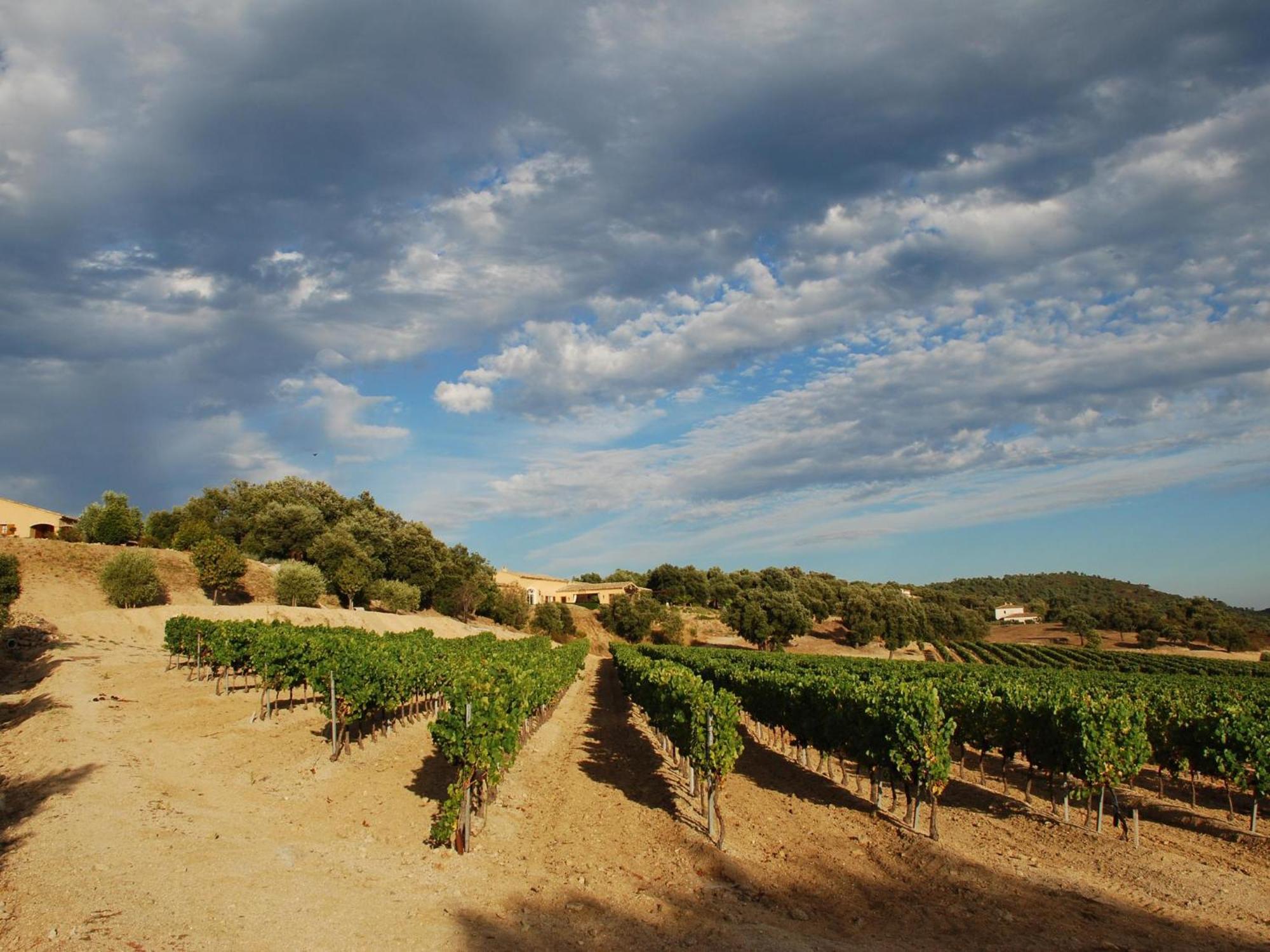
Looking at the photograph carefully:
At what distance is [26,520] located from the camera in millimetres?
67188

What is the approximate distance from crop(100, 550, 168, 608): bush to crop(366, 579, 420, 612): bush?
24818 millimetres

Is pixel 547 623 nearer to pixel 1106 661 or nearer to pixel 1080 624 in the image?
pixel 1106 661

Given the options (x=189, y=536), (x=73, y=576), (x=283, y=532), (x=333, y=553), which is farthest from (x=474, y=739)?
(x=283, y=532)

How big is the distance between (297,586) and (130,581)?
12837mm

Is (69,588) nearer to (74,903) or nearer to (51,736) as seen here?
(51,736)

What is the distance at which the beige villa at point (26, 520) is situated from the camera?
65812 mm

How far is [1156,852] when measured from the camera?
45.3ft

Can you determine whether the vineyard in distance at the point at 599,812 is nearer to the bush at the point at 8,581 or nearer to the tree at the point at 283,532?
the bush at the point at 8,581

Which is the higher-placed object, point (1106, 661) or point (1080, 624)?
point (1080, 624)

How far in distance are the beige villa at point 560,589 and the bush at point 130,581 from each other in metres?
71.8

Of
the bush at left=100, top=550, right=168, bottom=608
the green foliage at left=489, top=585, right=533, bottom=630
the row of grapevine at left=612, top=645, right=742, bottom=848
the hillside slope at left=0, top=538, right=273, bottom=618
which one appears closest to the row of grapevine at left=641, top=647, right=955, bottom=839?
the row of grapevine at left=612, top=645, right=742, bottom=848

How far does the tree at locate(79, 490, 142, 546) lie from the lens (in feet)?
219

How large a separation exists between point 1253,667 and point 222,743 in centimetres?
9048

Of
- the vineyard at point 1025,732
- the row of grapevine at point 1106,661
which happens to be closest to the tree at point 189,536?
the vineyard at point 1025,732
